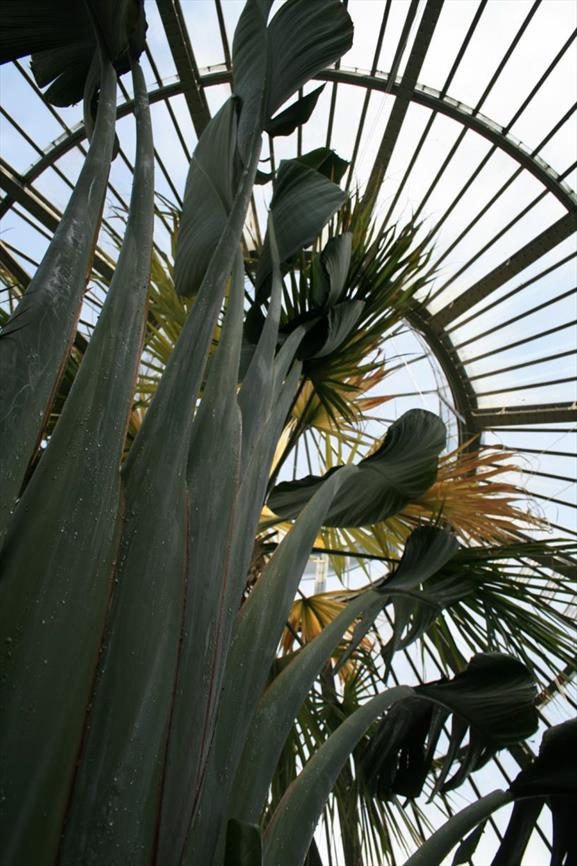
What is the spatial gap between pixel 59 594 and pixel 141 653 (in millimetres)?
133

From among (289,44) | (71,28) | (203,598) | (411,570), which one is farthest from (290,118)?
(203,598)

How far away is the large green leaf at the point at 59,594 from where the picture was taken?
78 cm

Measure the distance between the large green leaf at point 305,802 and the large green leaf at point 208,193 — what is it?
129cm

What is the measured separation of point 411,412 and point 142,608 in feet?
6.01

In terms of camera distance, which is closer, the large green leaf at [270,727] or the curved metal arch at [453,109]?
the large green leaf at [270,727]

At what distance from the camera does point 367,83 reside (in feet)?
27.9

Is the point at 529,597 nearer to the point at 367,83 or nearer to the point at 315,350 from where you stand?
the point at 315,350

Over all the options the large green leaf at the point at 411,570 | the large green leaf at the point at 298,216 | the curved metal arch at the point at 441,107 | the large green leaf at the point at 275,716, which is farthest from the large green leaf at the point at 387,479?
the curved metal arch at the point at 441,107

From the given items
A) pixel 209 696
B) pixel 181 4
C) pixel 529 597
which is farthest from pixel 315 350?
pixel 181 4

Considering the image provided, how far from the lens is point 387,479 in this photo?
8.74 ft

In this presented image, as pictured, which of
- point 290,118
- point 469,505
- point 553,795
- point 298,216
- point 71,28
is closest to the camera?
point 71,28

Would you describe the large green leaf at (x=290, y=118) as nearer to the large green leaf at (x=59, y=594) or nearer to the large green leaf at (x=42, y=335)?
the large green leaf at (x=42, y=335)

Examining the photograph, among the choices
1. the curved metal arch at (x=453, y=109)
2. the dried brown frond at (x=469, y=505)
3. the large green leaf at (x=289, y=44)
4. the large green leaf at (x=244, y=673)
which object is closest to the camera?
the large green leaf at (x=244, y=673)

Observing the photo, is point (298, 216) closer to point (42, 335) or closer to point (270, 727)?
point (42, 335)
